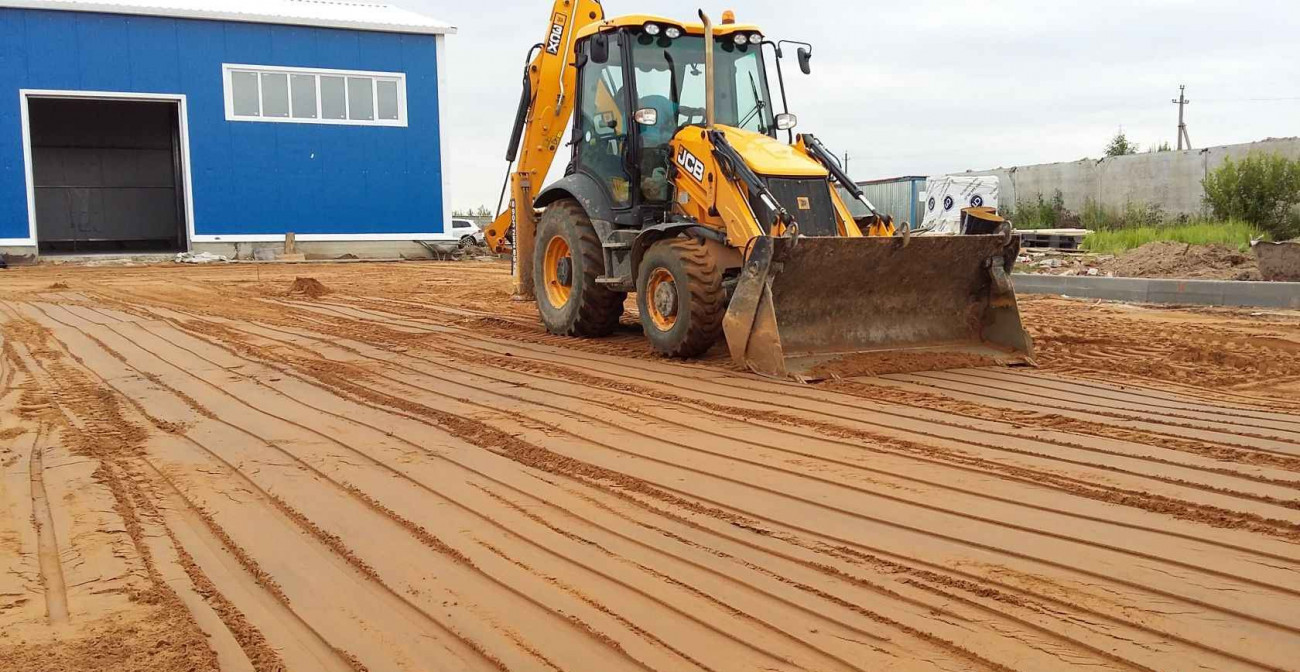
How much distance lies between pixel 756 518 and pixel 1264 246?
11.6 m

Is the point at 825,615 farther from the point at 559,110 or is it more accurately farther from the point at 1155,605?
the point at 559,110

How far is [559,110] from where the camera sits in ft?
35.4

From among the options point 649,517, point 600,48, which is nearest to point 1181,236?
point 600,48

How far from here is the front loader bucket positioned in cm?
728

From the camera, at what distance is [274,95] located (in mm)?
26734

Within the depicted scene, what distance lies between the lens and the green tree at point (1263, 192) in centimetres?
1927

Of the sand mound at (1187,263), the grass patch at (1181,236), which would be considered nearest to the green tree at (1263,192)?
the grass patch at (1181,236)

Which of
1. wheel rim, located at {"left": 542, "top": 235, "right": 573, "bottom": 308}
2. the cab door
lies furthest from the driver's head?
wheel rim, located at {"left": 542, "top": 235, "right": 573, "bottom": 308}

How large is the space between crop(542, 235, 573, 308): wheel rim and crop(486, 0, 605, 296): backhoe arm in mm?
1041

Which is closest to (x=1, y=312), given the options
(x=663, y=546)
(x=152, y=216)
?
(x=663, y=546)

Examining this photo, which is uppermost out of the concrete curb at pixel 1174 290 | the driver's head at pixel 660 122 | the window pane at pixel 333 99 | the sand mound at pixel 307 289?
the window pane at pixel 333 99

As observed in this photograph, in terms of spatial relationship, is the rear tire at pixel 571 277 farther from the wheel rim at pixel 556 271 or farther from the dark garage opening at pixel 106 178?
the dark garage opening at pixel 106 178

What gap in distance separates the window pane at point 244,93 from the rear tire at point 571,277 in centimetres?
1900

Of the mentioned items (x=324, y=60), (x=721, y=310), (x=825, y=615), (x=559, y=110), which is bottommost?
(x=825, y=615)
